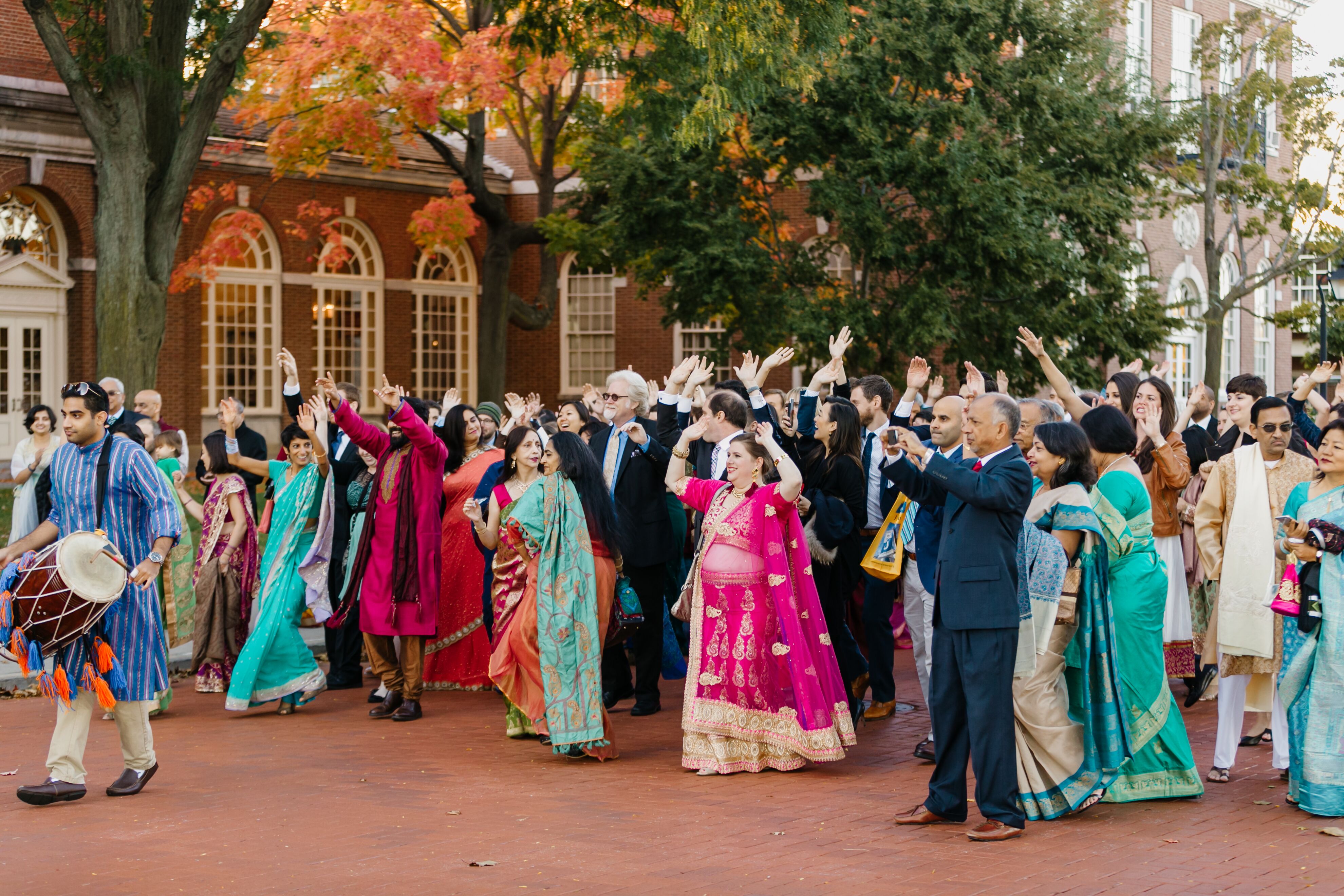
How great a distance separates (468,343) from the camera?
108 ft

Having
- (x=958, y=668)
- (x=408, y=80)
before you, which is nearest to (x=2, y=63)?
(x=408, y=80)

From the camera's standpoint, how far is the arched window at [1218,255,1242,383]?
35.9 metres

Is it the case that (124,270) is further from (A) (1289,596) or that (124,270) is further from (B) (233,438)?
(A) (1289,596)

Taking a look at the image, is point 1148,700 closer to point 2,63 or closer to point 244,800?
point 244,800

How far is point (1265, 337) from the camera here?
38.0 meters

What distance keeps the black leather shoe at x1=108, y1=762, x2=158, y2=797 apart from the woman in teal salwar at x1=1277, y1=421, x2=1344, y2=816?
212 inches

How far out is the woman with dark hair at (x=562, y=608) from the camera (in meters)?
7.86

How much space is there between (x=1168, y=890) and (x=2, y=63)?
966 inches

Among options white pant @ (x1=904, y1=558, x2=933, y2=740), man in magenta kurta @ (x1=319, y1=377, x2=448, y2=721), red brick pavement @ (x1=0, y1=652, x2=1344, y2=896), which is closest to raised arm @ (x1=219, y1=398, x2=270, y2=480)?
man in magenta kurta @ (x1=319, y1=377, x2=448, y2=721)

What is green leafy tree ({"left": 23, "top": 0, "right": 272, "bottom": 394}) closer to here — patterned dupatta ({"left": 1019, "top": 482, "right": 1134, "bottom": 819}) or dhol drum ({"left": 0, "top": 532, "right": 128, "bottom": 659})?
dhol drum ({"left": 0, "top": 532, "right": 128, "bottom": 659})

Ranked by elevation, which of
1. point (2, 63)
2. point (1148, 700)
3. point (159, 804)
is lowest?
point (159, 804)

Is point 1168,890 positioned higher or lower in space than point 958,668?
lower

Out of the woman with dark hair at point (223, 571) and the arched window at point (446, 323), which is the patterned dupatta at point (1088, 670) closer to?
the woman with dark hair at point (223, 571)

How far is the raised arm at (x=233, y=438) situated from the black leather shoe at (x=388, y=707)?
1.88 metres
